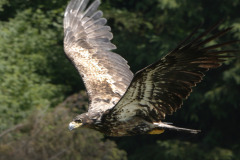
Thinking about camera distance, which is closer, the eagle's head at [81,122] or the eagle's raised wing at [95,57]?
the eagle's head at [81,122]

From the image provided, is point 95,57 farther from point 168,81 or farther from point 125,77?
point 168,81

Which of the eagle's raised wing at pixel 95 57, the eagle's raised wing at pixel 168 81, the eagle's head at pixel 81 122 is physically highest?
the eagle's raised wing at pixel 95 57

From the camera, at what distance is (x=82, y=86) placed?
48.4 ft

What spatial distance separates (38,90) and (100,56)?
4841mm

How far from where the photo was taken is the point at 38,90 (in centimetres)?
1294

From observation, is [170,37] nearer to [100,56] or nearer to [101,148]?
[101,148]

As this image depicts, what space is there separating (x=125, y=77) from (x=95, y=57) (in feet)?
1.98

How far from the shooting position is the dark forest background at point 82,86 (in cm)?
1155

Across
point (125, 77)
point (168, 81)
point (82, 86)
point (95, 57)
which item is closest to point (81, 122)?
point (168, 81)

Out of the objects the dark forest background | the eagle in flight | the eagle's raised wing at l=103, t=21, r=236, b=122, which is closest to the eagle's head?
the eagle in flight

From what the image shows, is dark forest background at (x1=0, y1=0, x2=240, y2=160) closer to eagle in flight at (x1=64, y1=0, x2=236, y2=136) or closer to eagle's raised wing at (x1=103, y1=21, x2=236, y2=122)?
eagle in flight at (x1=64, y1=0, x2=236, y2=136)

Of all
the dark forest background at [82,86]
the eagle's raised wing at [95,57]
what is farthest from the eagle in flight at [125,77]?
the dark forest background at [82,86]

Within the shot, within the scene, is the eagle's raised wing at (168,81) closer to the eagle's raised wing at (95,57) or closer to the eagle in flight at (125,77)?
the eagle in flight at (125,77)

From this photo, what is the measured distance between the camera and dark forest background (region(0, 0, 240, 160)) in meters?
11.5
